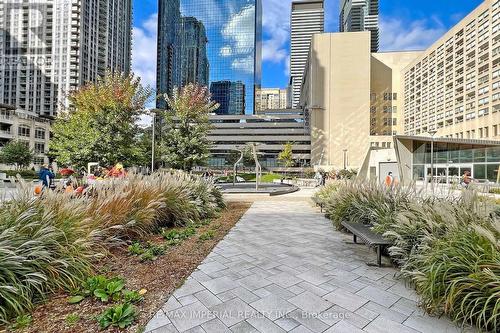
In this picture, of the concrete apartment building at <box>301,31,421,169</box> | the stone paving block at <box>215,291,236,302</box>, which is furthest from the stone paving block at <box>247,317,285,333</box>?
the concrete apartment building at <box>301,31,421,169</box>

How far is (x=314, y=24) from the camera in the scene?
7721 inches

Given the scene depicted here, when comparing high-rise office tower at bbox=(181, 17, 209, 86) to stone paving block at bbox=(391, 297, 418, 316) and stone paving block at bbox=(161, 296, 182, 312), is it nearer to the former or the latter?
stone paving block at bbox=(161, 296, 182, 312)

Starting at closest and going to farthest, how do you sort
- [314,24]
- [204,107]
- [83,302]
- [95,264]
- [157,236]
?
[83,302], [95,264], [157,236], [204,107], [314,24]

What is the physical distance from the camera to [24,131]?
5284cm

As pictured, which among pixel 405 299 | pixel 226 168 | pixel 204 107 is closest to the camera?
pixel 405 299

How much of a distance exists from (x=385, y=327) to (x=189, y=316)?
2.00 m

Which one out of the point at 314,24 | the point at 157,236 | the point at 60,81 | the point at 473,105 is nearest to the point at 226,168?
the point at 473,105

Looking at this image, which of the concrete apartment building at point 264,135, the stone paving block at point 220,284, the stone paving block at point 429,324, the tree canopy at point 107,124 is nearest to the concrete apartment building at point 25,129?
the tree canopy at point 107,124

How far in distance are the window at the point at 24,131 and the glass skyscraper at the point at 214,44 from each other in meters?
62.5

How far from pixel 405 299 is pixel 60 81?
408ft

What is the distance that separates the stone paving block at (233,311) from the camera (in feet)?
8.71

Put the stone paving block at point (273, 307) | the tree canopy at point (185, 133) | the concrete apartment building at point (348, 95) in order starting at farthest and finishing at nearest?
the concrete apartment building at point (348, 95), the tree canopy at point (185, 133), the stone paving block at point (273, 307)

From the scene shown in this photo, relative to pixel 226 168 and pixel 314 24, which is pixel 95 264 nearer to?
pixel 226 168

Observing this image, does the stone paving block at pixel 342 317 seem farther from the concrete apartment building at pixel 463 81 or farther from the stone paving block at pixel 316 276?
the concrete apartment building at pixel 463 81
